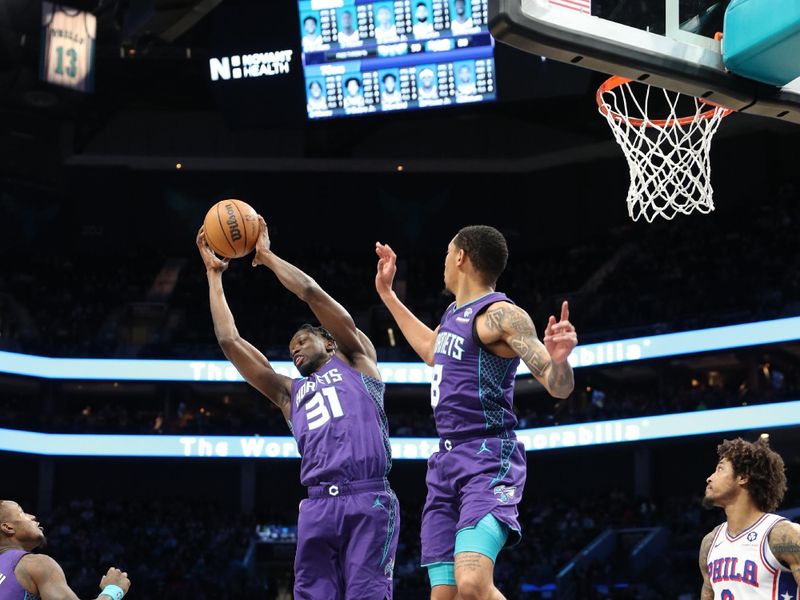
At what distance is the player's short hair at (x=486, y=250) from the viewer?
5723 mm

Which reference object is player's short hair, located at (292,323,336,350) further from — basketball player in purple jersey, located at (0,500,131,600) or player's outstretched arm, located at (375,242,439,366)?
basketball player in purple jersey, located at (0,500,131,600)

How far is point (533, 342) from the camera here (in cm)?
529

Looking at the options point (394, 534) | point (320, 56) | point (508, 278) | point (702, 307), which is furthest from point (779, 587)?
point (508, 278)

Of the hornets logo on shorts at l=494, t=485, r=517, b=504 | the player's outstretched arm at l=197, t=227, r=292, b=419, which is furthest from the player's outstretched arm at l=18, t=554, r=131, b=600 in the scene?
the hornets logo on shorts at l=494, t=485, r=517, b=504

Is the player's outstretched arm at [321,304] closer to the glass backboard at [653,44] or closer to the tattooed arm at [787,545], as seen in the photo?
the glass backboard at [653,44]

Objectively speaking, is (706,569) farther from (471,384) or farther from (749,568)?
(471,384)

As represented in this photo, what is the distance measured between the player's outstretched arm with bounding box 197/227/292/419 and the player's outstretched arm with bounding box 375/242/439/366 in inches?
29.8

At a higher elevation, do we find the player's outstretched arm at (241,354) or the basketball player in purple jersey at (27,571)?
the player's outstretched arm at (241,354)

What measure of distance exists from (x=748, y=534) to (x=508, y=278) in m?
26.1

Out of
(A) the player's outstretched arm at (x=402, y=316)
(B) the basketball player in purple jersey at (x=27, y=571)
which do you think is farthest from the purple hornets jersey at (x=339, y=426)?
(B) the basketball player in purple jersey at (x=27, y=571)

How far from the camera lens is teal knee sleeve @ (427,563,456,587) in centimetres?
543

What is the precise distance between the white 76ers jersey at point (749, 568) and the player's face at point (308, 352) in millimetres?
2295

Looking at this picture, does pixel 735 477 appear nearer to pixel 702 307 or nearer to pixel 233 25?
pixel 233 25

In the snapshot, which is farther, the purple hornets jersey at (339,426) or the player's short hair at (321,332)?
the player's short hair at (321,332)
